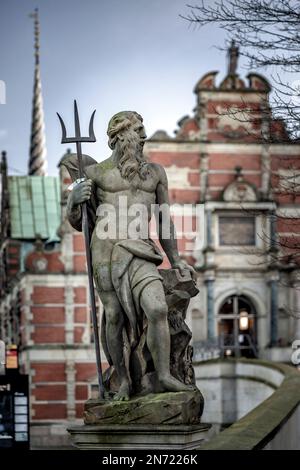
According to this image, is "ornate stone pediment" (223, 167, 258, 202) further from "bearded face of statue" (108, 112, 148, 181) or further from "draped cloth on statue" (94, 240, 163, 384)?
"draped cloth on statue" (94, 240, 163, 384)

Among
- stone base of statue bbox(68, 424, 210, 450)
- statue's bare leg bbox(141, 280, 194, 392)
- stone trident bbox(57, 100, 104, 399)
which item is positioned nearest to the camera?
stone base of statue bbox(68, 424, 210, 450)

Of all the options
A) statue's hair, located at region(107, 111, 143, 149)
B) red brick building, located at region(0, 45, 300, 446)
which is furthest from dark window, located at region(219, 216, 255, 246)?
statue's hair, located at region(107, 111, 143, 149)

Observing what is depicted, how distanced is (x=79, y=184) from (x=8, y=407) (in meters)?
16.7

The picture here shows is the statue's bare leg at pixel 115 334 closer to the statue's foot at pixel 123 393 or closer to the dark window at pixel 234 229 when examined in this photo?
the statue's foot at pixel 123 393

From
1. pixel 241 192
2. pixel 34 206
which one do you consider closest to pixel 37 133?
pixel 34 206

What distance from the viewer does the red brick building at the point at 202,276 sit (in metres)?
32.1

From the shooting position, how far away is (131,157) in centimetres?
699

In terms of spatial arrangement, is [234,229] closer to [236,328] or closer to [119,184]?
[236,328]

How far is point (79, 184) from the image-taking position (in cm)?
696

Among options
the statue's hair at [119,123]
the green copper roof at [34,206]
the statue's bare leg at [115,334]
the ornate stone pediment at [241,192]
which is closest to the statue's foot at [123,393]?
the statue's bare leg at [115,334]

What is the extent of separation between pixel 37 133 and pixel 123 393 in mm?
47466

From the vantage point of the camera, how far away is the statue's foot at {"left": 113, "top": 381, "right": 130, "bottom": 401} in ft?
22.3
